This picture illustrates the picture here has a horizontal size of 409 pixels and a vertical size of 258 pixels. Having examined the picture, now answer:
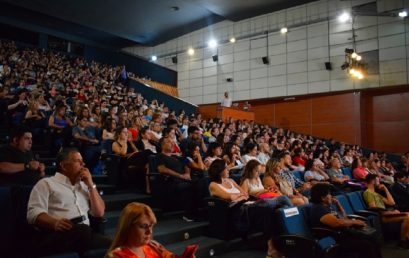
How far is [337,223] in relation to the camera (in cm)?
279

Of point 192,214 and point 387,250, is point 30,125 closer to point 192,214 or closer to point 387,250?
point 192,214

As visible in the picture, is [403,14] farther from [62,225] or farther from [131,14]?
[62,225]

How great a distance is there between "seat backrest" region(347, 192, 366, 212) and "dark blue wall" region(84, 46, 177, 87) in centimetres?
1048

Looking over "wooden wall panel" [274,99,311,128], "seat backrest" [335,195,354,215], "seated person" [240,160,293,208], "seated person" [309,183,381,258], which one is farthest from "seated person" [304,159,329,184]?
"wooden wall panel" [274,99,311,128]

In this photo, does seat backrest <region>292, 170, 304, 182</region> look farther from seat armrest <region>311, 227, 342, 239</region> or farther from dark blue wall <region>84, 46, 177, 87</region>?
dark blue wall <region>84, 46, 177, 87</region>

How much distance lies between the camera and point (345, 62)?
9.89 meters

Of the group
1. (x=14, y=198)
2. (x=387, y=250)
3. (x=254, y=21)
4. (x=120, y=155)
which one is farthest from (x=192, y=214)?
(x=254, y=21)

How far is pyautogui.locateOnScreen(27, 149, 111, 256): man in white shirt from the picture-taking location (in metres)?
1.80

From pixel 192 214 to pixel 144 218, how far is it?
2.11 meters

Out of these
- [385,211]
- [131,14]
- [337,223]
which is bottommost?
[385,211]

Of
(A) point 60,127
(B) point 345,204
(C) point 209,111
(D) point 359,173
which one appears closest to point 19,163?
(A) point 60,127

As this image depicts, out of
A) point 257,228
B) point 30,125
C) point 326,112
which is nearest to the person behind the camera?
point 257,228

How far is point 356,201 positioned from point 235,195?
1.74 meters

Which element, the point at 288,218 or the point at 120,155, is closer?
the point at 288,218
